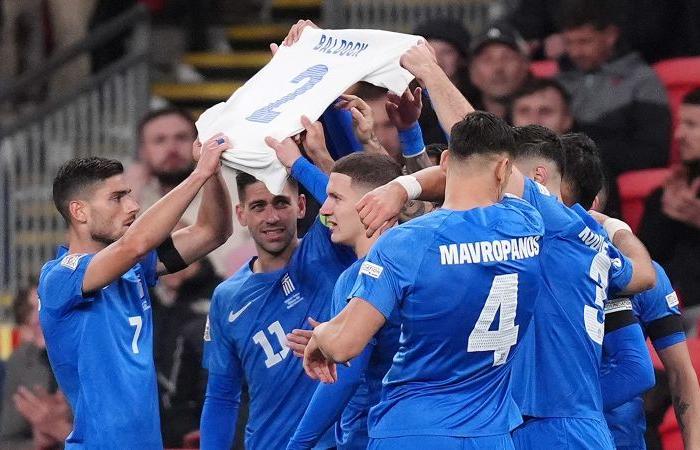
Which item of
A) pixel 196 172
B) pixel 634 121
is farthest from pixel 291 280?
pixel 634 121

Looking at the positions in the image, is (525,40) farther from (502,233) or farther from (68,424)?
(502,233)

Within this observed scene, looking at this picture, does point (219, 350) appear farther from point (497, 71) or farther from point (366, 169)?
point (497, 71)

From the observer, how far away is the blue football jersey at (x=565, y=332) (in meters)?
5.93

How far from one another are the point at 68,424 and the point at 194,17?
5.17 m

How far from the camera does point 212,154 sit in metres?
6.11

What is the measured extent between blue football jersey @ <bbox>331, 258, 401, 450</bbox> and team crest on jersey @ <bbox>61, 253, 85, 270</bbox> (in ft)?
3.50

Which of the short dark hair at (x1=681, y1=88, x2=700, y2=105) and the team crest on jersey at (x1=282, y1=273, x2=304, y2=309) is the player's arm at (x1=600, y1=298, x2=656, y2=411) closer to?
the team crest on jersey at (x1=282, y1=273, x2=304, y2=309)

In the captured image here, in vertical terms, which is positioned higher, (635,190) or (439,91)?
(439,91)

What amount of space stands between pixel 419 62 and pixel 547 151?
625 mm

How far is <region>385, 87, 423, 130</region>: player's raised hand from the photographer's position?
21.6 ft

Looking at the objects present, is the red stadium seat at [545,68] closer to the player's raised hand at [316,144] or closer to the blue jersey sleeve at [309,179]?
the player's raised hand at [316,144]

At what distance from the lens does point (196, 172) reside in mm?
6082

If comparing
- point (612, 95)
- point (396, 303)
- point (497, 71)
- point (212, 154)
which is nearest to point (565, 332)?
point (396, 303)

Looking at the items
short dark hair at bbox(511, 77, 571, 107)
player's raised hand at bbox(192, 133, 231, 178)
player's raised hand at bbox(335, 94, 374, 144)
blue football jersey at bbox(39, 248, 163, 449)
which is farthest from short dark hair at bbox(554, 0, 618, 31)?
blue football jersey at bbox(39, 248, 163, 449)
